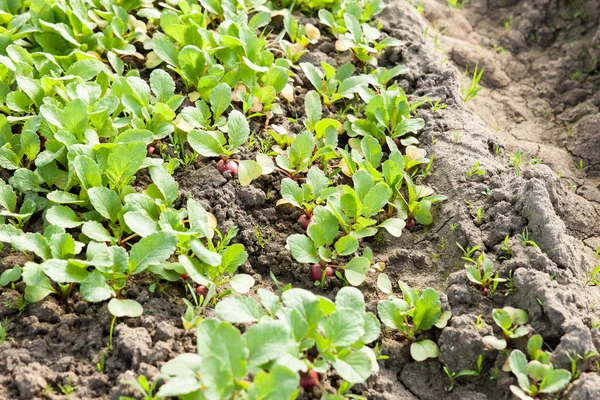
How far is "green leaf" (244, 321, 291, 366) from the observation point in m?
2.01

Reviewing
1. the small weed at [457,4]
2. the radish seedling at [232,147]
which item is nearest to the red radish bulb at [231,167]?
the radish seedling at [232,147]

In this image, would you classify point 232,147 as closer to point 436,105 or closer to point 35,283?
point 35,283

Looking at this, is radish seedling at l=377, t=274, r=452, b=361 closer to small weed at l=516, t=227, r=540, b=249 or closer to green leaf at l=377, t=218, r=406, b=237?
green leaf at l=377, t=218, r=406, b=237

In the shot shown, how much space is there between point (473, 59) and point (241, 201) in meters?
2.05

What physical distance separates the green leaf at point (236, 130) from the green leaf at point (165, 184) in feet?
1.15

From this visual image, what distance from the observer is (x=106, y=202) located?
2.52 m

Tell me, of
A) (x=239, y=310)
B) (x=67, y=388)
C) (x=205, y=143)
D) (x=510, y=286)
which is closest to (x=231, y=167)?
(x=205, y=143)

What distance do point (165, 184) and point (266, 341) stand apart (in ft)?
3.07

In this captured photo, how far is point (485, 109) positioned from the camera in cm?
376

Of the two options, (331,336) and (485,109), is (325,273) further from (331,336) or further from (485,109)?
(485,109)

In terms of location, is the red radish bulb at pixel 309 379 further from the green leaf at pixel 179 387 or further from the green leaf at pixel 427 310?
the green leaf at pixel 427 310

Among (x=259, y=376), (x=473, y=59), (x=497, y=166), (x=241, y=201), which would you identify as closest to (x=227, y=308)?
(x=259, y=376)

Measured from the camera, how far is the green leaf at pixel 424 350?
7.64 feet

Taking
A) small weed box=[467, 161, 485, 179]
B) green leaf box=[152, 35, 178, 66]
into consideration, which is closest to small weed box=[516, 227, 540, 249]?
small weed box=[467, 161, 485, 179]
